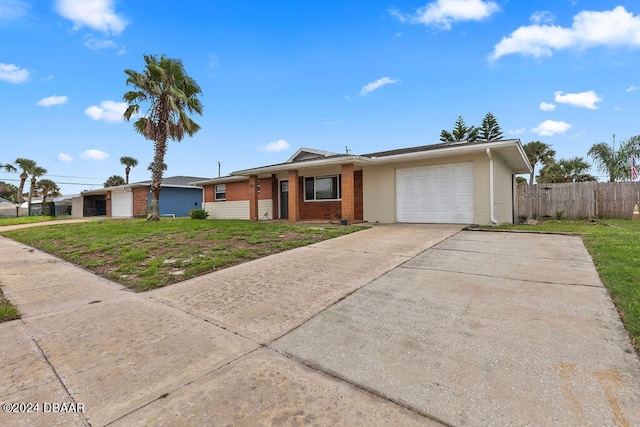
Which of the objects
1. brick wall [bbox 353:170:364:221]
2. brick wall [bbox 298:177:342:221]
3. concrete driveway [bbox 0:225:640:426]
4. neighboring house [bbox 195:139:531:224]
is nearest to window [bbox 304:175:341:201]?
neighboring house [bbox 195:139:531:224]

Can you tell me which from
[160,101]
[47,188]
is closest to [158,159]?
[160,101]

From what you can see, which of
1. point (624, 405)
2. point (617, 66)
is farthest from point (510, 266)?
point (617, 66)

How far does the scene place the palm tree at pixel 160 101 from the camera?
14.1 metres

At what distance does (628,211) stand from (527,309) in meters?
15.4

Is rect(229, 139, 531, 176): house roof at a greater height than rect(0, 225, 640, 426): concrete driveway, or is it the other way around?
rect(229, 139, 531, 176): house roof

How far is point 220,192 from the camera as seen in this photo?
1916 cm

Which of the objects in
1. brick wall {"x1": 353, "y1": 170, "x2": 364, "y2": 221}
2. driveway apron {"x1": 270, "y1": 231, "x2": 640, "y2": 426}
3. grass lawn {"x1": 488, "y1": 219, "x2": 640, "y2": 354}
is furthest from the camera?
brick wall {"x1": 353, "y1": 170, "x2": 364, "y2": 221}

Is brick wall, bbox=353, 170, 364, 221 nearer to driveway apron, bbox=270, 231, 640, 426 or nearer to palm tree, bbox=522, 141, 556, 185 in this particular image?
driveway apron, bbox=270, 231, 640, 426

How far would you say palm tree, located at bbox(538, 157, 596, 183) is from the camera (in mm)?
24875

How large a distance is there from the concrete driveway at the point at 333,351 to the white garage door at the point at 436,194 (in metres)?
6.24

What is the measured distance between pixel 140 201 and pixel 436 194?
2488 centimetres

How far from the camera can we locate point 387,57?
1323 cm

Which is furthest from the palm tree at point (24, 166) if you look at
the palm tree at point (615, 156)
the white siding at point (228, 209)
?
the palm tree at point (615, 156)

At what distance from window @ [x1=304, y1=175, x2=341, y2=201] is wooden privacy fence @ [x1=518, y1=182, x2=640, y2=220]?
9.57 m
